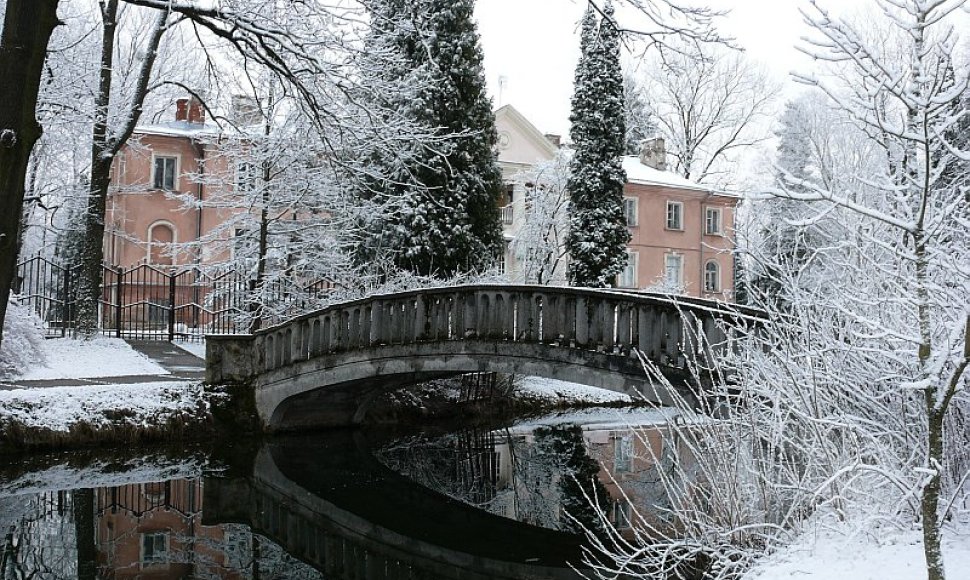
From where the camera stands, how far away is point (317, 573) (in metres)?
7.84

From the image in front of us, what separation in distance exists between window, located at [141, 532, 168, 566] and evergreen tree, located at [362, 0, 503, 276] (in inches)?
399

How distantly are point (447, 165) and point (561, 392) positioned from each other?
18.3 feet

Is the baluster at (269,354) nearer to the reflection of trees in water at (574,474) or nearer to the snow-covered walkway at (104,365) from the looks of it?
the snow-covered walkway at (104,365)

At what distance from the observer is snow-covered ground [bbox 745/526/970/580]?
14.3 ft

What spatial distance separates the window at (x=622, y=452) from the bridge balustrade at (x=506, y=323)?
2984 millimetres

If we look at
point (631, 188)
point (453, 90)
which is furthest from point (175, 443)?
point (631, 188)

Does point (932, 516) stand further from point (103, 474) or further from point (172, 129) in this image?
point (172, 129)

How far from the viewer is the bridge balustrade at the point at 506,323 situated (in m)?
9.37

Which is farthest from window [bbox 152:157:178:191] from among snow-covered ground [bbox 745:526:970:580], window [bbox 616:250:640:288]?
snow-covered ground [bbox 745:526:970:580]

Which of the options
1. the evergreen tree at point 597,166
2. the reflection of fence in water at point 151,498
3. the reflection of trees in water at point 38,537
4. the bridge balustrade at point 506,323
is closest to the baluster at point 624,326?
the bridge balustrade at point 506,323

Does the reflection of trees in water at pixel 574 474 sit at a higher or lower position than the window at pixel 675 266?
lower

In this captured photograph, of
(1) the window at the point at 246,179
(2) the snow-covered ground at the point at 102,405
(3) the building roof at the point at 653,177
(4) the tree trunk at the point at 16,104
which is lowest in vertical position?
(2) the snow-covered ground at the point at 102,405

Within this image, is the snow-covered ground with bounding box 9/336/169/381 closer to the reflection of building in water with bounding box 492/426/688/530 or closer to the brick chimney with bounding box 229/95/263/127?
the brick chimney with bounding box 229/95/263/127

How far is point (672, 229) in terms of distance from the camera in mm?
35750
